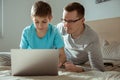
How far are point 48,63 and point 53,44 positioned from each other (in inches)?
18.9

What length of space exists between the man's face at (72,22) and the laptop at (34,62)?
0.58m

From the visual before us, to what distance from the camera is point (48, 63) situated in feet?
4.21

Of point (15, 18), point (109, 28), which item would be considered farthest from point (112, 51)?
point (15, 18)

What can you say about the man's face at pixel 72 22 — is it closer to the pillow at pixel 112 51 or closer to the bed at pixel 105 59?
the bed at pixel 105 59

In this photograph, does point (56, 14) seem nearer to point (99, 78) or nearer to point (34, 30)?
point (34, 30)

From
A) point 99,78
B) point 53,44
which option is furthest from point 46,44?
point 99,78

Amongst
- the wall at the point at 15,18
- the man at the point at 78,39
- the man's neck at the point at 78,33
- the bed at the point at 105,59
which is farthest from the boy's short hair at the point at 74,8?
the wall at the point at 15,18

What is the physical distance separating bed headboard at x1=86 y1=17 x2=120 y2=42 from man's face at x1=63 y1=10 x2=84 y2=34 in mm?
842

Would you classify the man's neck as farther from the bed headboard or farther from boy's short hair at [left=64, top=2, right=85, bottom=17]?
the bed headboard

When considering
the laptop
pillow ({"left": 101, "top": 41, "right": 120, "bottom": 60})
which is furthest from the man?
the laptop

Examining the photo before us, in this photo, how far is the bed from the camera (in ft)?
4.12

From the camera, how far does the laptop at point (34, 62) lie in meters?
1.25

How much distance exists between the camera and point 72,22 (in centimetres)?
→ 183

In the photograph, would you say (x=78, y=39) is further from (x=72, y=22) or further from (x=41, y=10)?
(x=41, y=10)
